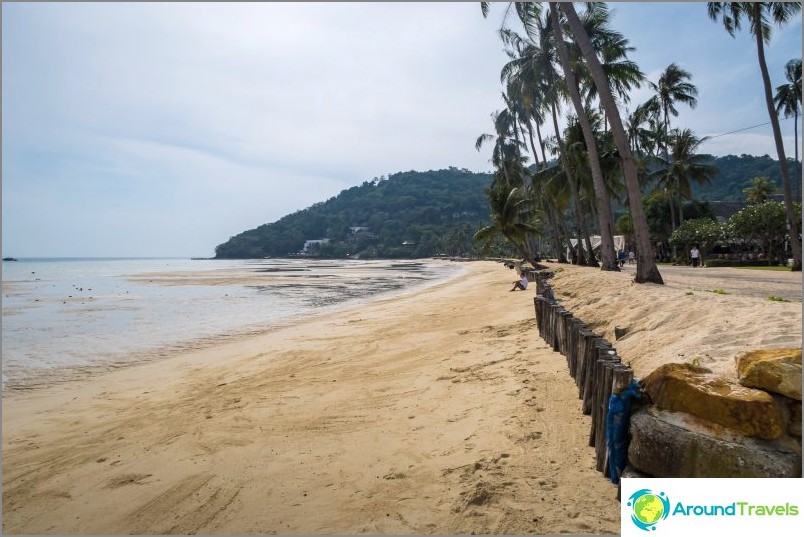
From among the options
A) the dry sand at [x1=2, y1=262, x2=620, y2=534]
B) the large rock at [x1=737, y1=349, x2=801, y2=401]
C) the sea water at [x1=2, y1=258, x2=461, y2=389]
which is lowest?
the dry sand at [x1=2, y1=262, x2=620, y2=534]

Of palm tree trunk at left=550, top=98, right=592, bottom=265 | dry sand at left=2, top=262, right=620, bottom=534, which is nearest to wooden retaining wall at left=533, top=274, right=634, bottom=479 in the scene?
dry sand at left=2, top=262, right=620, bottom=534

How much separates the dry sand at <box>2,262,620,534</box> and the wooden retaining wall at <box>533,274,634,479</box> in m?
0.20

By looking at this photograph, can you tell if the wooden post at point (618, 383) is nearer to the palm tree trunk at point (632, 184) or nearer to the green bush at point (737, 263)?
the palm tree trunk at point (632, 184)

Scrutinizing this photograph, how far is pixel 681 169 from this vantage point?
131 ft

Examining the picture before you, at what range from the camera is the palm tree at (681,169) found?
39812 millimetres

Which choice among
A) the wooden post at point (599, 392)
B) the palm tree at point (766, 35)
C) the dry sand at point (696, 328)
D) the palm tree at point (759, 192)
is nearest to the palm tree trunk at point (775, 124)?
the palm tree at point (766, 35)

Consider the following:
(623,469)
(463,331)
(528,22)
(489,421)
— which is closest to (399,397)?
(489,421)

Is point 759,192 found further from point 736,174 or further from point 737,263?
point 736,174

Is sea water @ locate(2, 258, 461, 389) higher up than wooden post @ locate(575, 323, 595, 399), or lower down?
lower down

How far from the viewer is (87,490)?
15.0 feet

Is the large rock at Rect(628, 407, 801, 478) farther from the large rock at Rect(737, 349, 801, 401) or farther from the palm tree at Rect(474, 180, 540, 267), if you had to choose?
the palm tree at Rect(474, 180, 540, 267)

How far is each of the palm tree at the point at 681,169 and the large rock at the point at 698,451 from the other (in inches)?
1608

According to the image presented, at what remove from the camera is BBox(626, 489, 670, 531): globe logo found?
10.1 feet

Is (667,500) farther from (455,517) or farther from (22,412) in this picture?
(22,412)
